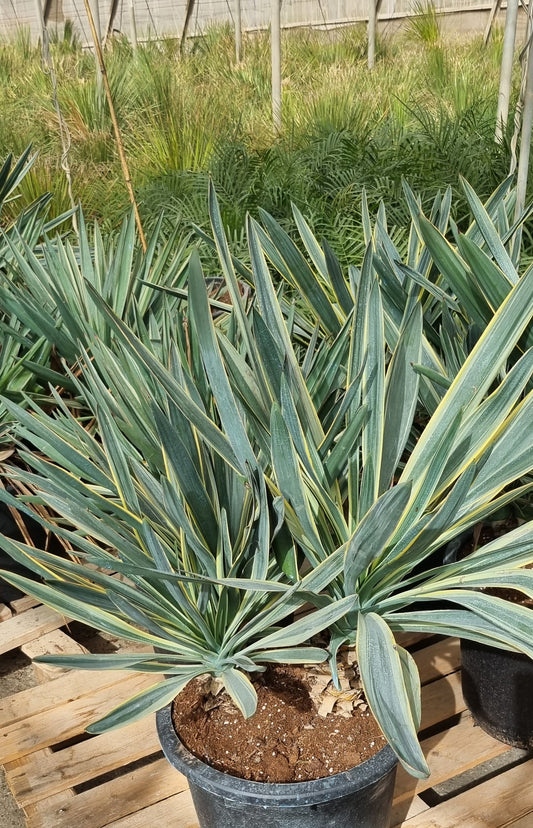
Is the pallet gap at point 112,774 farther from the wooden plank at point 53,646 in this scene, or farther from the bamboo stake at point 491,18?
the bamboo stake at point 491,18

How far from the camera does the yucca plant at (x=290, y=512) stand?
839 mm

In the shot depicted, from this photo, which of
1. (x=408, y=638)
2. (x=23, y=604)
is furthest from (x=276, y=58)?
(x=408, y=638)

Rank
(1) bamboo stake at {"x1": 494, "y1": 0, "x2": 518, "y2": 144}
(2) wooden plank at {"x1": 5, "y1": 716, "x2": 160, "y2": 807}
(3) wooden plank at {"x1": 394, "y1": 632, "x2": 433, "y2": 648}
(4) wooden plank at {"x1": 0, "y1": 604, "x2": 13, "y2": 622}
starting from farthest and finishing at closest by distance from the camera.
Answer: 1. (1) bamboo stake at {"x1": 494, "y1": 0, "x2": 518, "y2": 144}
2. (4) wooden plank at {"x1": 0, "y1": 604, "x2": 13, "y2": 622}
3. (3) wooden plank at {"x1": 394, "y1": 632, "x2": 433, "y2": 648}
4. (2) wooden plank at {"x1": 5, "y1": 716, "x2": 160, "y2": 807}

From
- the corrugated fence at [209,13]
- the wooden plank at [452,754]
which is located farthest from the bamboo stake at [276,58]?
the corrugated fence at [209,13]

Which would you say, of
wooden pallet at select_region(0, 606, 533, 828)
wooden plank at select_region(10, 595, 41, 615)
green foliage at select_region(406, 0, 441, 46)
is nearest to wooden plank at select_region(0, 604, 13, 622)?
wooden plank at select_region(10, 595, 41, 615)

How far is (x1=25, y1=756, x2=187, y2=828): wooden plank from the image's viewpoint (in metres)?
1.18

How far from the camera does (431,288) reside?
1.22 m

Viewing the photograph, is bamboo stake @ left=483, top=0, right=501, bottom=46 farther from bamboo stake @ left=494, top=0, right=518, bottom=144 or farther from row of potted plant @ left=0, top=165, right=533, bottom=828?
row of potted plant @ left=0, top=165, right=533, bottom=828

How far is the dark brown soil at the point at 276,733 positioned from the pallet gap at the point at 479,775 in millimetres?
390

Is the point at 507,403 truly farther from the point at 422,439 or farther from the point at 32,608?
the point at 32,608

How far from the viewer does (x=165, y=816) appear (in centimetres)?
117

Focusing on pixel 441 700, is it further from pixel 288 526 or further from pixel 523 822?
pixel 288 526

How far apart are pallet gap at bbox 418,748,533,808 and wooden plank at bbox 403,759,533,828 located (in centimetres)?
9

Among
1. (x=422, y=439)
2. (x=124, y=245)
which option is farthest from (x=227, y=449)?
(x=124, y=245)
